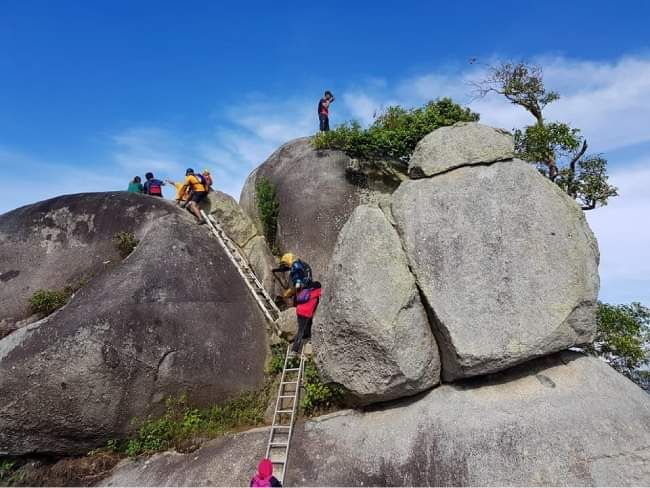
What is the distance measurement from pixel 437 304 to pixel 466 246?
1.23 meters

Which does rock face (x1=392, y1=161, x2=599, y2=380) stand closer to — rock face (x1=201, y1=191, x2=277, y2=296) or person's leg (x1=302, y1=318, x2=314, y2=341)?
person's leg (x1=302, y1=318, x2=314, y2=341)

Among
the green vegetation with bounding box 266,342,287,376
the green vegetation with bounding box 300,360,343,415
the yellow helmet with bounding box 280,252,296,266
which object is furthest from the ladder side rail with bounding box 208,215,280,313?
the green vegetation with bounding box 300,360,343,415

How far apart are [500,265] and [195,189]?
9726 millimetres

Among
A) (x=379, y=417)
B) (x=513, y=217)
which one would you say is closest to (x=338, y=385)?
(x=379, y=417)

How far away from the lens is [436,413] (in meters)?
8.13

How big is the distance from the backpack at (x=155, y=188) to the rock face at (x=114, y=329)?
2943 millimetres

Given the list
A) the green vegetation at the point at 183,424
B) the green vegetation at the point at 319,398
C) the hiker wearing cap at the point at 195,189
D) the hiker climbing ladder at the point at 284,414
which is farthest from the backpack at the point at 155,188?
the green vegetation at the point at 319,398

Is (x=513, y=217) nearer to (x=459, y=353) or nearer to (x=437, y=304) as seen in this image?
(x=437, y=304)

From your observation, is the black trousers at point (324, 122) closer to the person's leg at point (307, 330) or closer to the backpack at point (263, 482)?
the person's leg at point (307, 330)

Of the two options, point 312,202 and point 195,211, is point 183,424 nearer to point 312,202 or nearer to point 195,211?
point 195,211

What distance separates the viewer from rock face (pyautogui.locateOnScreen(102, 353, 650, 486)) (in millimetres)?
6988

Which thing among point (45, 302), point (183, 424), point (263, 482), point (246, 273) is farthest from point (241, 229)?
point (263, 482)

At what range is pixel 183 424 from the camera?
9734 mm

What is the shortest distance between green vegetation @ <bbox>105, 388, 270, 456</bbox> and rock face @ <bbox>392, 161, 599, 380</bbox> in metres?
4.56
